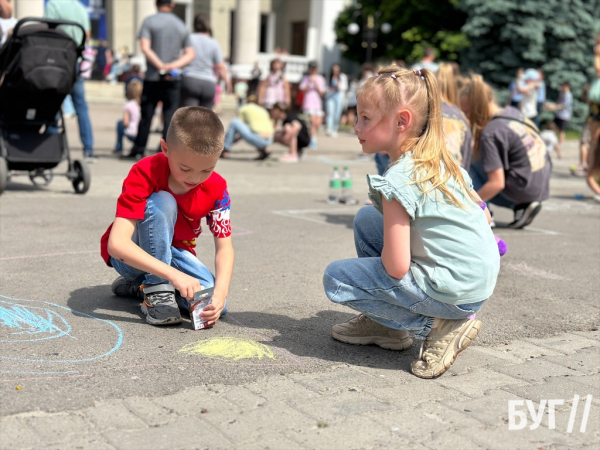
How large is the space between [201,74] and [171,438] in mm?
8436

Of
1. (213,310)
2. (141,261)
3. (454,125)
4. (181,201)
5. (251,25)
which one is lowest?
(213,310)

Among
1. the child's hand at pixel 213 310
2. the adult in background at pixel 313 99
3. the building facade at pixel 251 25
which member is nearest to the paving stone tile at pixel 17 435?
the child's hand at pixel 213 310

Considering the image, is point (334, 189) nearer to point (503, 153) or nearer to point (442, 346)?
point (503, 153)

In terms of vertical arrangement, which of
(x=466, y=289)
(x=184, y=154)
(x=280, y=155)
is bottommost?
(x=280, y=155)

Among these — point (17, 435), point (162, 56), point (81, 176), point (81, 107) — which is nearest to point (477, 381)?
point (17, 435)

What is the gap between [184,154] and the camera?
3.40m

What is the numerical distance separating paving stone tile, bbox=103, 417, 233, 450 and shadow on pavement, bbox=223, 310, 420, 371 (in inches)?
35.6

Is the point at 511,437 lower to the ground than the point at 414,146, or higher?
lower

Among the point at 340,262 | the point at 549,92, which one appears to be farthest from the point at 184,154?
the point at 549,92

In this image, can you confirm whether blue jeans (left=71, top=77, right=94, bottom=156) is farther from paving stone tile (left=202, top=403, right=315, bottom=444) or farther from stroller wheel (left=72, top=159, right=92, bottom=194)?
paving stone tile (left=202, top=403, right=315, bottom=444)

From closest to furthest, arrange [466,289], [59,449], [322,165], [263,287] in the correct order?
[59,449] → [466,289] → [263,287] → [322,165]

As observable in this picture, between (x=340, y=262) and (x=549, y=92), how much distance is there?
2440 cm

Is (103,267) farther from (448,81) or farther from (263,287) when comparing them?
(448,81)

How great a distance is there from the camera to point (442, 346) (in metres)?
3.23
